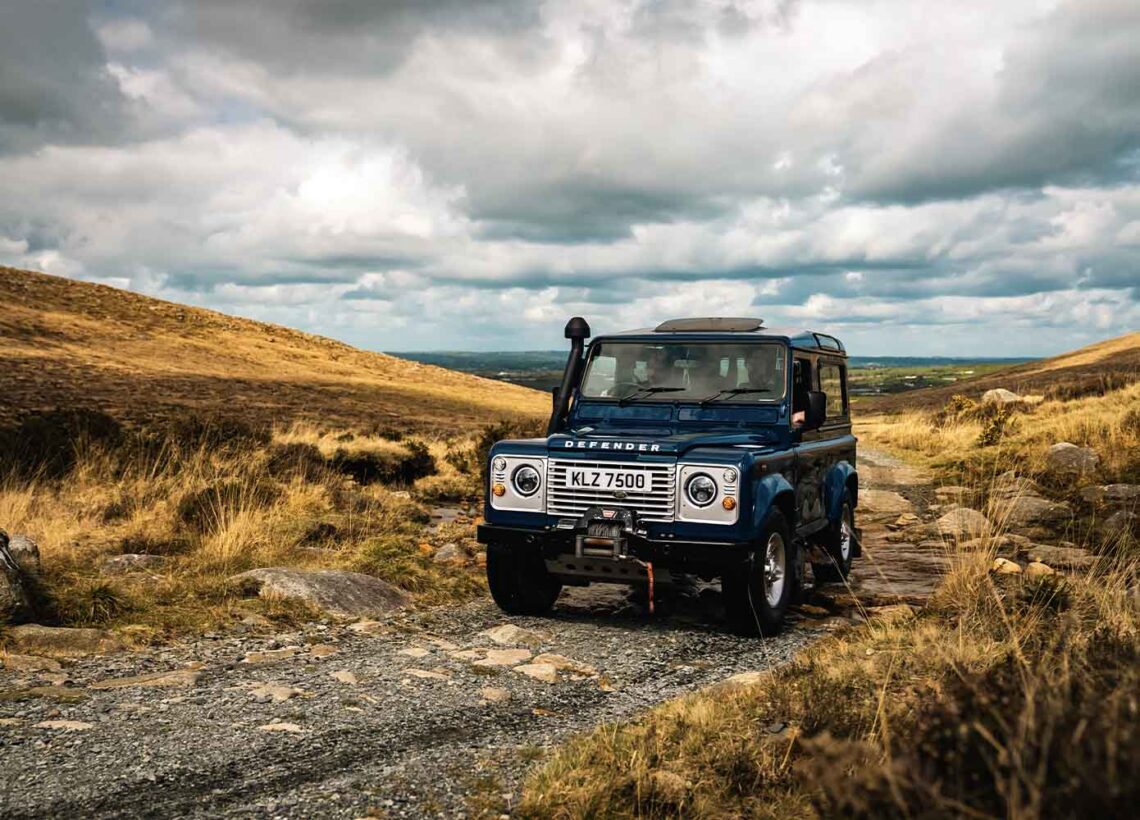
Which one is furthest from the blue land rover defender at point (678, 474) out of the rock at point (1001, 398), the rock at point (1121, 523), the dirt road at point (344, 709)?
the rock at point (1001, 398)

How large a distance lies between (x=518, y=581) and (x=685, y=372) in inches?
91.2

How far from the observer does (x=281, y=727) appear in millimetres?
4867

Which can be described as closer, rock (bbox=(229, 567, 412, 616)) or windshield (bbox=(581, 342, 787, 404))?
rock (bbox=(229, 567, 412, 616))

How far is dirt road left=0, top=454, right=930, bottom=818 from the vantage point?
4.00 m

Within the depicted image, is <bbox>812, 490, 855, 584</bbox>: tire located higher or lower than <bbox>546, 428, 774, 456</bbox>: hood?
lower

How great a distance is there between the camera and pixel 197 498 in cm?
1067

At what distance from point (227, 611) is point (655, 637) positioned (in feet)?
10.7

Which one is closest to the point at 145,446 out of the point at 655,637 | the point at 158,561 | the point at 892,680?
the point at 158,561

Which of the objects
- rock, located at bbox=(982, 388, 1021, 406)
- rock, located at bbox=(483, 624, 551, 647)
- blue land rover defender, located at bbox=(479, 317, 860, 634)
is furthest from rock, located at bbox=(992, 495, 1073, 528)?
rock, located at bbox=(982, 388, 1021, 406)

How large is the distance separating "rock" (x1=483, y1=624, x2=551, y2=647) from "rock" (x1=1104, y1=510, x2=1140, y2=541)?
22.2 ft

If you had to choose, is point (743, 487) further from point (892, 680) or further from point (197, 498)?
point (197, 498)

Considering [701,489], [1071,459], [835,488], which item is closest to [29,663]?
[701,489]

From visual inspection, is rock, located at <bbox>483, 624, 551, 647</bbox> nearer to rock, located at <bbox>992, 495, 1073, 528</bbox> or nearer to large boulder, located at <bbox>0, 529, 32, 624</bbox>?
large boulder, located at <bbox>0, 529, 32, 624</bbox>

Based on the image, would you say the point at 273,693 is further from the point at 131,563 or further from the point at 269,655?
the point at 131,563
